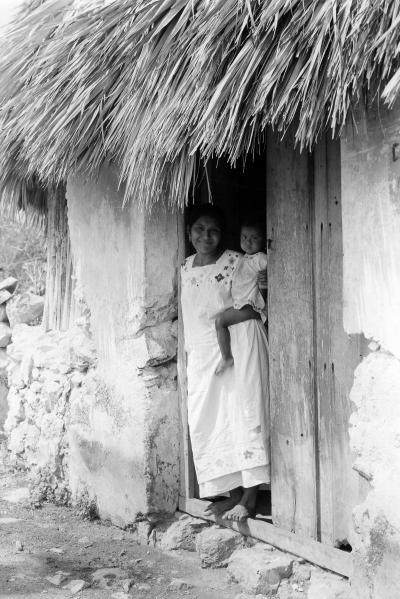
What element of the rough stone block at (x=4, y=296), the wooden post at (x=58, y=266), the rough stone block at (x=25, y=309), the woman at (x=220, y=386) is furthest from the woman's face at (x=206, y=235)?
the rough stone block at (x=4, y=296)

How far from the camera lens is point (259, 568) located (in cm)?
381

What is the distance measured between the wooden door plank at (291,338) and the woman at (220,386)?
0.61 feet

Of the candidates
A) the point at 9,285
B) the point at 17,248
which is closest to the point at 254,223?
the point at 9,285

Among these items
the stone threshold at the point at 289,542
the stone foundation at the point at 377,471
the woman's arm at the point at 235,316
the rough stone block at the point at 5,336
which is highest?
the woman's arm at the point at 235,316

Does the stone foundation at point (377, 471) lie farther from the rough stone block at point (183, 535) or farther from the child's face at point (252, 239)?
the rough stone block at point (183, 535)

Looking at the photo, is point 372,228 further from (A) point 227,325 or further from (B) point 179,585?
(B) point 179,585

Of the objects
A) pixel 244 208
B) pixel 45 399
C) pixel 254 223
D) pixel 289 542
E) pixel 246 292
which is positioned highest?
pixel 244 208

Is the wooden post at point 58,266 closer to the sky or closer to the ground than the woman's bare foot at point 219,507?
closer to the sky

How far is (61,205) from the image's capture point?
6.36 m

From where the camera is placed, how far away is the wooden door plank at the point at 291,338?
12.4 feet

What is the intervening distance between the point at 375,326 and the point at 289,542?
136 centimetres

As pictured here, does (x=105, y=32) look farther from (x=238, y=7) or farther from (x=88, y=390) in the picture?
(x=88, y=390)

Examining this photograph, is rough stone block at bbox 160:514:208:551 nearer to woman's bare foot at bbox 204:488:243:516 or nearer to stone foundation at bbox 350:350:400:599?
woman's bare foot at bbox 204:488:243:516

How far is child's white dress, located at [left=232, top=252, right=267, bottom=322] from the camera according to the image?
4230 mm
